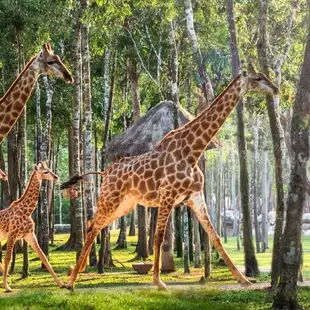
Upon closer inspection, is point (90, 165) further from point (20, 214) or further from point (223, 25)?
point (223, 25)

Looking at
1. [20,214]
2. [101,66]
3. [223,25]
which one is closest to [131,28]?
[223,25]

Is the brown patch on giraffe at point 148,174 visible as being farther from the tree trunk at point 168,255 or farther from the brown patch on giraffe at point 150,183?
the tree trunk at point 168,255

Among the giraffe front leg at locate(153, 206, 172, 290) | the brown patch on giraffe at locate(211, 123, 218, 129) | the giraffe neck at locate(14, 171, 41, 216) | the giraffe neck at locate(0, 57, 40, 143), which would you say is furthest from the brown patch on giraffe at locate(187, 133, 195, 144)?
the giraffe neck at locate(14, 171, 41, 216)

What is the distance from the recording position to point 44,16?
22.7 metres

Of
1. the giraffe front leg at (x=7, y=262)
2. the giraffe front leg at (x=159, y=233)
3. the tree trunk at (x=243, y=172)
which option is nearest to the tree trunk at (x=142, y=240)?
the tree trunk at (x=243, y=172)

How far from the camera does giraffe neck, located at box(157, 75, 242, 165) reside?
1370 centimetres

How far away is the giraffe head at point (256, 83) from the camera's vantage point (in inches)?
527

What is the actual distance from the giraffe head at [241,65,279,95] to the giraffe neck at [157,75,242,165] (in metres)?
0.13

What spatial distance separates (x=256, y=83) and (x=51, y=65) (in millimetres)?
4251

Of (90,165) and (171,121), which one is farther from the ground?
(171,121)

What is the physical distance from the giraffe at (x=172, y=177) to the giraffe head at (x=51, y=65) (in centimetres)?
279

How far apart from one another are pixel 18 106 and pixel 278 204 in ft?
19.6

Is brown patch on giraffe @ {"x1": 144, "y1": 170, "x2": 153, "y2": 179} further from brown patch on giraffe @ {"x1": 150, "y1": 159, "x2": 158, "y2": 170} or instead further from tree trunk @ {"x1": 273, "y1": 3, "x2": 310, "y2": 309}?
tree trunk @ {"x1": 273, "y1": 3, "x2": 310, "y2": 309}

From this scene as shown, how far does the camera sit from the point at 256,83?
13.5 meters
